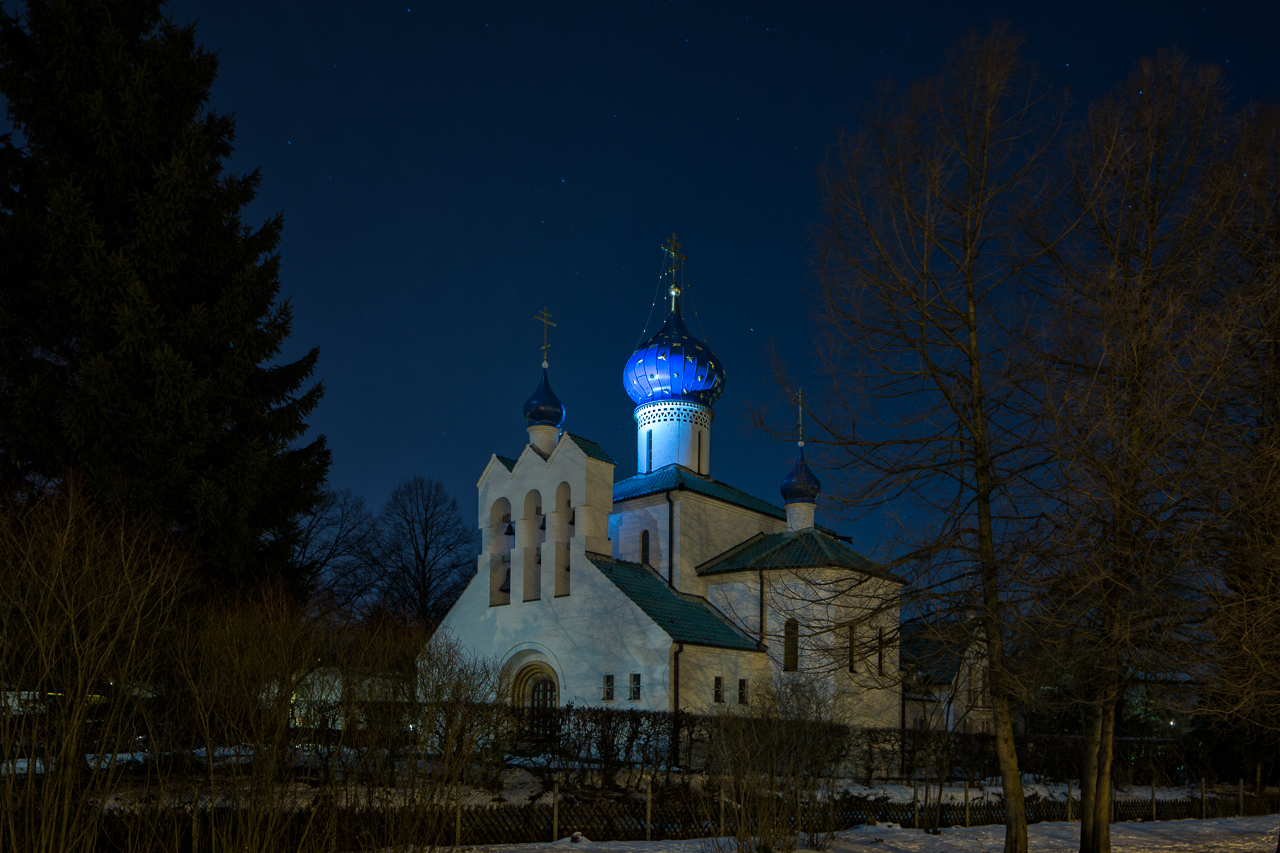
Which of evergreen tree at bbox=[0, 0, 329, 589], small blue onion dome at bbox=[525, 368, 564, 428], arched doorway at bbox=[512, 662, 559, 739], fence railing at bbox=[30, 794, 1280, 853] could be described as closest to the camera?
fence railing at bbox=[30, 794, 1280, 853]

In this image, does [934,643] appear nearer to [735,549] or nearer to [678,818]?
[678,818]

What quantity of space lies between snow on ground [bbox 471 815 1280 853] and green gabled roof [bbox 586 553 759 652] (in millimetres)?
7224

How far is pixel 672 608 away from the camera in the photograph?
908 inches

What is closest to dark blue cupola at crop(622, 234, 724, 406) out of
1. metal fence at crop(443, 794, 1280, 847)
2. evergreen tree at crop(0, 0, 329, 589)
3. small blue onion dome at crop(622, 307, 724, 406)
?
small blue onion dome at crop(622, 307, 724, 406)

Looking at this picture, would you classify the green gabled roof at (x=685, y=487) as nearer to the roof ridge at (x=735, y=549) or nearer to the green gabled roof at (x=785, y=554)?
the roof ridge at (x=735, y=549)

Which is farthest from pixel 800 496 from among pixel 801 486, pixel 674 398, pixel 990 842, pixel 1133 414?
pixel 1133 414

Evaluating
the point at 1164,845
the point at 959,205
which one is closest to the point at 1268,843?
the point at 1164,845

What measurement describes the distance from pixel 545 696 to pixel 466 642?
8.41 ft

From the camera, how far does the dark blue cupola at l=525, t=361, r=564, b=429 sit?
84.7 feet

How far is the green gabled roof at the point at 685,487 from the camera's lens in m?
26.1

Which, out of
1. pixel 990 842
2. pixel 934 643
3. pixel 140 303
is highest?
pixel 140 303

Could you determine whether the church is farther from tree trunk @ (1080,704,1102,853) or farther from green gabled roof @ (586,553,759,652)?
tree trunk @ (1080,704,1102,853)

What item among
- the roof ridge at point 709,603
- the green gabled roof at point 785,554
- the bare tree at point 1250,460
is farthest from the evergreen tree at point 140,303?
the bare tree at point 1250,460

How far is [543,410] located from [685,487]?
4349 mm
